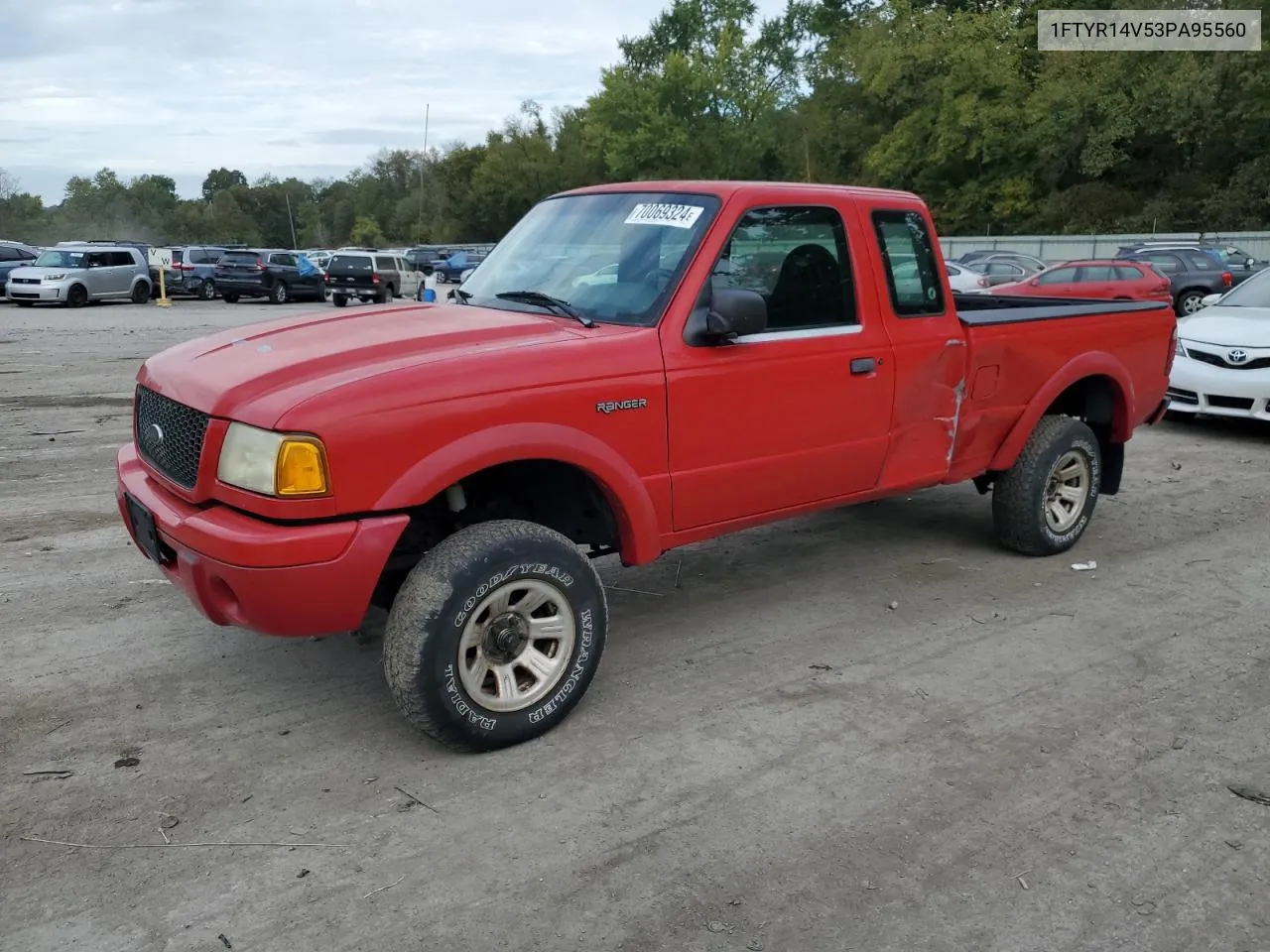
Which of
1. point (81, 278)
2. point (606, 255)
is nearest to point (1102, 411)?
point (606, 255)

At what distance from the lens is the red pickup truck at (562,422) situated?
3.33m

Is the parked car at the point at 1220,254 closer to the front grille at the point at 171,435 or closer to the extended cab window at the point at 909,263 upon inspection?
the extended cab window at the point at 909,263

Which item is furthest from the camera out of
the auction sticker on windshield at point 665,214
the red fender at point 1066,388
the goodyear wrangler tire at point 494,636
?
the red fender at point 1066,388

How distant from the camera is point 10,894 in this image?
113 inches

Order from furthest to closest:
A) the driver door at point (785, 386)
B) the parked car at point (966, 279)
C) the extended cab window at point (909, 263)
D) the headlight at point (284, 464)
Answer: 1. the parked car at point (966, 279)
2. the extended cab window at point (909, 263)
3. the driver door at point (785, 386)
4. the headlight at point (284, 464)

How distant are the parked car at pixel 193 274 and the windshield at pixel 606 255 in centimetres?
3104

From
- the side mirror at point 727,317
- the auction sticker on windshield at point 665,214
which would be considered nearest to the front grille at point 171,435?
the side mirror at point 727,317

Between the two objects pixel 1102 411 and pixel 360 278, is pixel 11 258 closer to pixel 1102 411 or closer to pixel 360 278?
pixel 360 278

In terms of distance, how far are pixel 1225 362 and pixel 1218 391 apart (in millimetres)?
253

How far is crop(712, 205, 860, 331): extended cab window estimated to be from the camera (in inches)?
171

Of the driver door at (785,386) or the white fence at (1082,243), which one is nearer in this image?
the driver door at (785,386)

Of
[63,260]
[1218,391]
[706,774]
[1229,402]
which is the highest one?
[63,260]

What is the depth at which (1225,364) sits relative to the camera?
9109 millimetres

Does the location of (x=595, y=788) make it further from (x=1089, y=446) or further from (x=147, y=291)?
(x=147, y=291)
